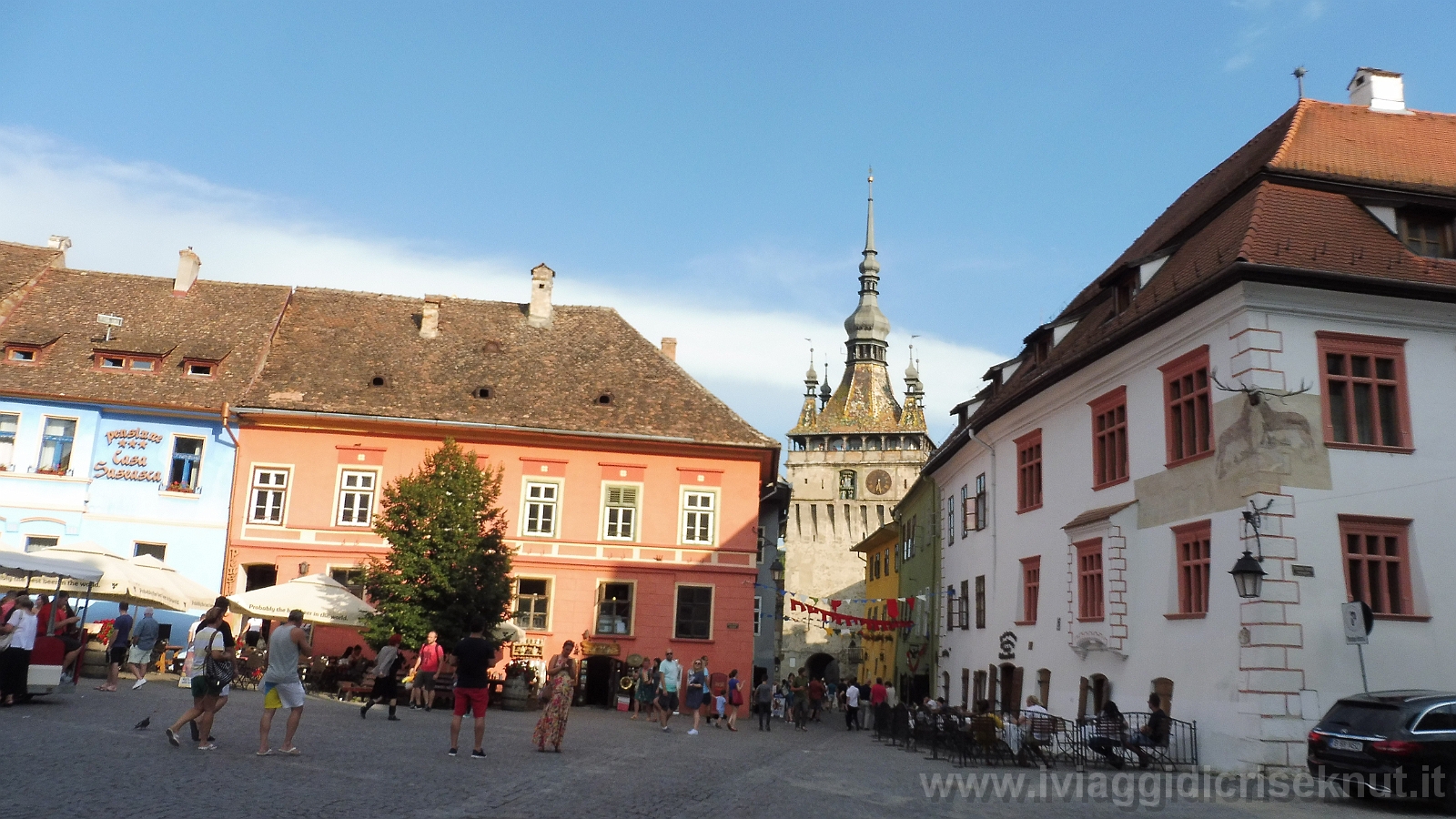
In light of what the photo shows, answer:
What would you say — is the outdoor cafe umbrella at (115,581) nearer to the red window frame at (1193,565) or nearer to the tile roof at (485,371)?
the tile roof at (485,371)

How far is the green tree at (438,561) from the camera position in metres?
27.0

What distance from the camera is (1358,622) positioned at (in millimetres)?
16312

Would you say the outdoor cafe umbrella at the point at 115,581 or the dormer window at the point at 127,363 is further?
the dormer window at the point at 127,363

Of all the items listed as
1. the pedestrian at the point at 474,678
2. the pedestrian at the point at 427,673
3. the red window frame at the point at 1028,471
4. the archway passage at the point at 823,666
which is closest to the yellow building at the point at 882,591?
the archway passage at the point at 823,666

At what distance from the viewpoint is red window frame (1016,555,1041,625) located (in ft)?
85.2

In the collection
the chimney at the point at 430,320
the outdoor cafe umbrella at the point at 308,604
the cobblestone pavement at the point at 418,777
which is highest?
the chimney at the point at 430,320

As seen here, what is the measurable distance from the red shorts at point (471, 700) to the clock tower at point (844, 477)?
62.2 metres

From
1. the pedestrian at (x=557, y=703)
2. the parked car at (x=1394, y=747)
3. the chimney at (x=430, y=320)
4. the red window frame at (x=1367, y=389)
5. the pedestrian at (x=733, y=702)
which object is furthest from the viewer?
the chimney at (x=430, y=320)

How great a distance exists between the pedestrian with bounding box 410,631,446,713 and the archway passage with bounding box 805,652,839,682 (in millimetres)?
56119

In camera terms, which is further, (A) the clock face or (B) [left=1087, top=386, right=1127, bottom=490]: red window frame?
(A) the clock face

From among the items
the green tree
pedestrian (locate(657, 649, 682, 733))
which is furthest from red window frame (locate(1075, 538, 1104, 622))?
the green tree

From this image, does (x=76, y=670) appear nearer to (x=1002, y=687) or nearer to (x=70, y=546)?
(x=70, y=546)

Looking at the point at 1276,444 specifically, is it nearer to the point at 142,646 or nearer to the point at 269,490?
the point at 142,646

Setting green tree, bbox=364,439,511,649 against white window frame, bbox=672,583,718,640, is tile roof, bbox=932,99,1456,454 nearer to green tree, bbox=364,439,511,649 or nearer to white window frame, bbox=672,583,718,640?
white window frame, bbox=672,583,718,640
